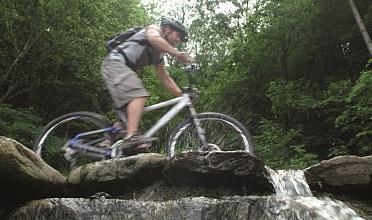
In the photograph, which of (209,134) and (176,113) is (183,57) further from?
(209,134)

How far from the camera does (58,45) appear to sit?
1080cm

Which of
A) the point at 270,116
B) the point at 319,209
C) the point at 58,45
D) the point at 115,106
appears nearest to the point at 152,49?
the point at 115,106

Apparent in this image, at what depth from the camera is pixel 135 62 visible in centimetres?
348

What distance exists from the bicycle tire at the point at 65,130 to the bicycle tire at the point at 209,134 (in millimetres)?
727

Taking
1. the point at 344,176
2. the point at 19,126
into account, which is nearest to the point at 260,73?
the point at 19,126

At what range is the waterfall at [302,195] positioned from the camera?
9.18 ft

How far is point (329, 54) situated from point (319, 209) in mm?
10962

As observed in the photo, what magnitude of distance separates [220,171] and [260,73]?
11.2 metres

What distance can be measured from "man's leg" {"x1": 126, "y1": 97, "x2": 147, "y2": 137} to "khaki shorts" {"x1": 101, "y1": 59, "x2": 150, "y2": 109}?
50mm

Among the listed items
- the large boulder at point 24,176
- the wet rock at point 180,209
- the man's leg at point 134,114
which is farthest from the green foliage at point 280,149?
the large boulder at point 24,176

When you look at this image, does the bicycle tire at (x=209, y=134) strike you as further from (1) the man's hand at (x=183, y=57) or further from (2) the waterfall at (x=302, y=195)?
(1) the man's hand at (x=183, y=57)

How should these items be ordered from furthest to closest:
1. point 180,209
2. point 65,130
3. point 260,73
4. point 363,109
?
1. point 260,73
2. point 363,109
3. point 65,130
4. point 180,209

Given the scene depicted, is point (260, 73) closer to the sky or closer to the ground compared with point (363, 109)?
A: closer to the sky

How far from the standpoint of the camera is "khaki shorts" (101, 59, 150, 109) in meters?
3.36
